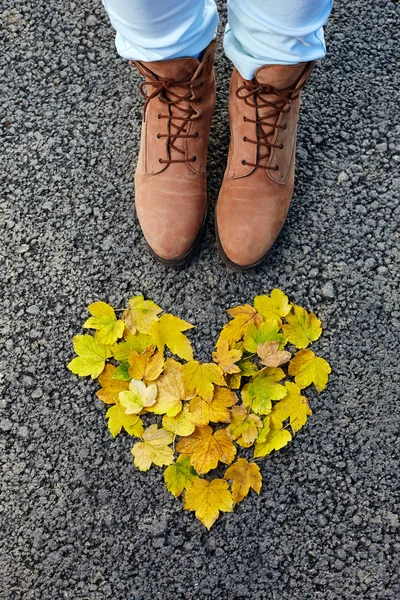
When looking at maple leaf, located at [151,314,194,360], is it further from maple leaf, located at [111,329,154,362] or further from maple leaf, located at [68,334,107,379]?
maple leaf, located at [68,334,107,379]

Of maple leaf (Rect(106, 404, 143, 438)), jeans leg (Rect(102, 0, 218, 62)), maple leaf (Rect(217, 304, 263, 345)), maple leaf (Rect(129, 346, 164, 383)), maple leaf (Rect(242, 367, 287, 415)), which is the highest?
jeans leg (Rect(102, 0, 218, 62))

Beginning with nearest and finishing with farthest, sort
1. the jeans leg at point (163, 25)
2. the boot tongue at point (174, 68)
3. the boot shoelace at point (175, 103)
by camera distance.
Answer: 1. the jeans leg at point (163, 25)
2. the boot tongue at point (174, 68)
3. the boot shoelace at point (175, 103)

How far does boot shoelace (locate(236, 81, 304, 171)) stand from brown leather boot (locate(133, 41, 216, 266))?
0.13 meters

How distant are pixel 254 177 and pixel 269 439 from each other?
29.0 inches

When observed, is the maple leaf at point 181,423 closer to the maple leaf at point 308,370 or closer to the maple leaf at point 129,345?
the maple leaf at point 129,345

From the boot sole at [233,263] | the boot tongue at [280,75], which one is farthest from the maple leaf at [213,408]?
the boot tongue at [280,75]

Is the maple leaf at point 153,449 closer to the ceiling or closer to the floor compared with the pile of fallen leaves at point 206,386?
closer to the floor

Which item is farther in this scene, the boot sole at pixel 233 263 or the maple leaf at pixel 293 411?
the boot sole at pixel 233 263

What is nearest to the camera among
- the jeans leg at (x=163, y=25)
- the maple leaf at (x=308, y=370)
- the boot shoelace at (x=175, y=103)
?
the jeans leg at (x=163, y=25)

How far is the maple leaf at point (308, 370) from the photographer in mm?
1615

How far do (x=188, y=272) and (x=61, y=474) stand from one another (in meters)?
0.69

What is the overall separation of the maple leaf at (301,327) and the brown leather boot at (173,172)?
36 cm

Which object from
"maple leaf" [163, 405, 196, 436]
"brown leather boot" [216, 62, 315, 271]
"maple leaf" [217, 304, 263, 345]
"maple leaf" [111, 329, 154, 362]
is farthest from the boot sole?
"maple leaf" [163, 405, 196, 436]

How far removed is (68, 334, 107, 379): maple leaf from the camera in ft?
5.39
